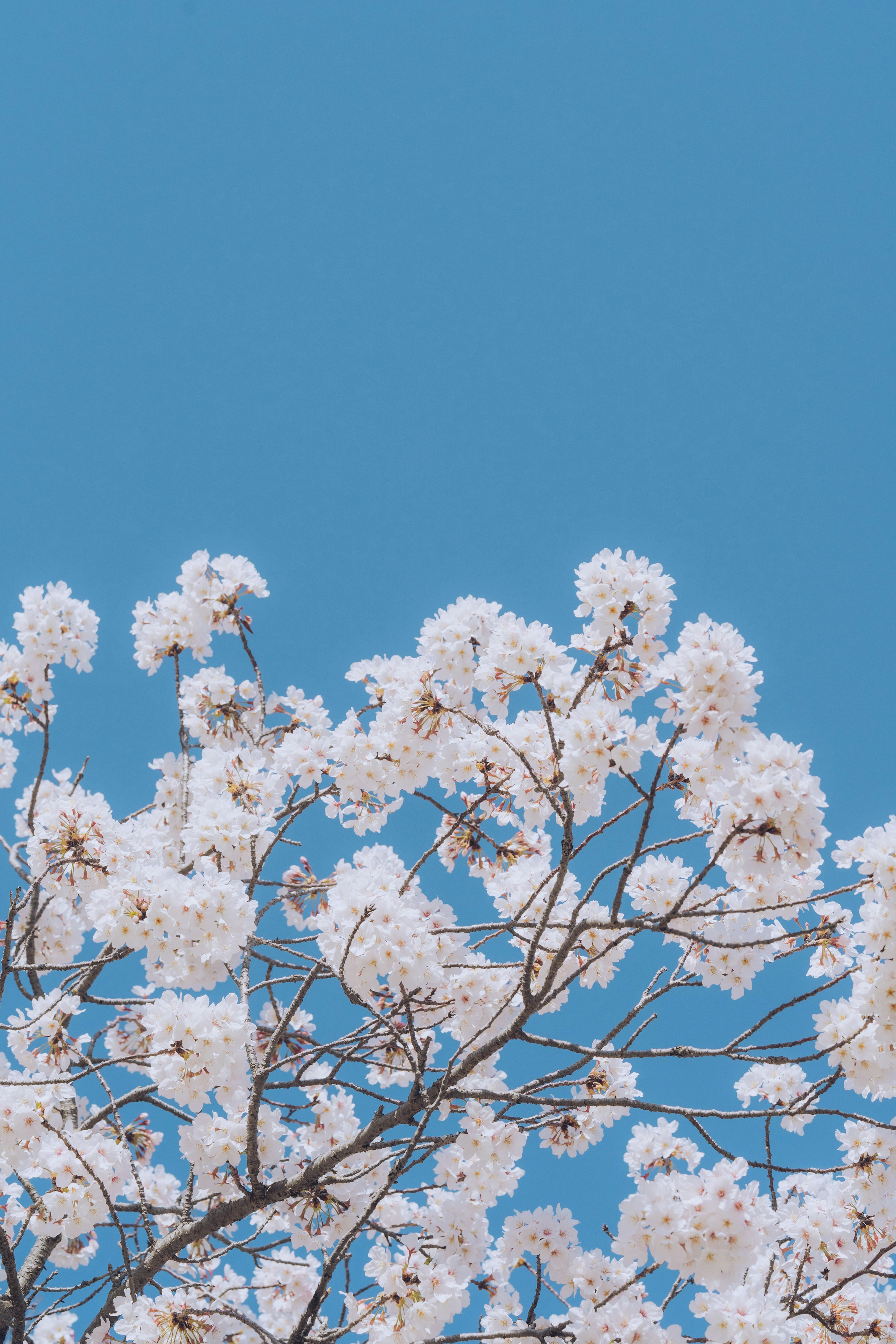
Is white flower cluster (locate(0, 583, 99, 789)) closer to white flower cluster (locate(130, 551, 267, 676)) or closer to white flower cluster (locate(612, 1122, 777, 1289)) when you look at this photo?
white flower cluster (locate(130, 551, 267, 676))

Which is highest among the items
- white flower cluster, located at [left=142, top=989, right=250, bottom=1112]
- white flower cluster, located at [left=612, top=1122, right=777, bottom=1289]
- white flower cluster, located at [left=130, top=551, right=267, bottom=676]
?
white flower cluster, located at [left=130, top=551, right=267, bottom=676]

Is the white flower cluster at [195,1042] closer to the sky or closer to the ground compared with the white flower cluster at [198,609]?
closer to the ground

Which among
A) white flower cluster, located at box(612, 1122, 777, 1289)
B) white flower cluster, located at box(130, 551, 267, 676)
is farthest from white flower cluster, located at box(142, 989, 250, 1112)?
white flower cluster, located at box(130, 551, 267, 676)

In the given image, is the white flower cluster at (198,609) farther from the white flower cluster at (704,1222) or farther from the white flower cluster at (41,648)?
the white flower cluster at (704,1222)

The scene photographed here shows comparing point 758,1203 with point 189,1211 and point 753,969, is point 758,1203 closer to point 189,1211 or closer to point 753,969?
point 753,969

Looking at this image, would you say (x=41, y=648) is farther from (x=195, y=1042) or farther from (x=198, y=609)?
(x=195, y=1042)

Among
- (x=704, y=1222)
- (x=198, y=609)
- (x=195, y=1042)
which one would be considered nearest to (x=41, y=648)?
(x=198, y=609)

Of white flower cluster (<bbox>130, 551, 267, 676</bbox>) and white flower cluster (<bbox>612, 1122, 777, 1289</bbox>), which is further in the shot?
white flower cluster (<bbox>130, 551, 267, 676</bbox>)

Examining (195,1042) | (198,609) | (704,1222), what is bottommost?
(704,1222)

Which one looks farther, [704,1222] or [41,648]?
[41,648]

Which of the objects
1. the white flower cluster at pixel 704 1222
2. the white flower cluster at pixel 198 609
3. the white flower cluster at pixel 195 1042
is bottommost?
the white flower cluster at pixel 704 1222

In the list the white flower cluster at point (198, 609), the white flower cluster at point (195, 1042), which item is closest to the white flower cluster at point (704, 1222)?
the white flower cluster at point (195, 1042)

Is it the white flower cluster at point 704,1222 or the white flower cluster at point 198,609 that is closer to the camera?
the white flower cluster at point 704,1222

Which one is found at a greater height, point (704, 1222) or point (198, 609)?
point (198, 609)
